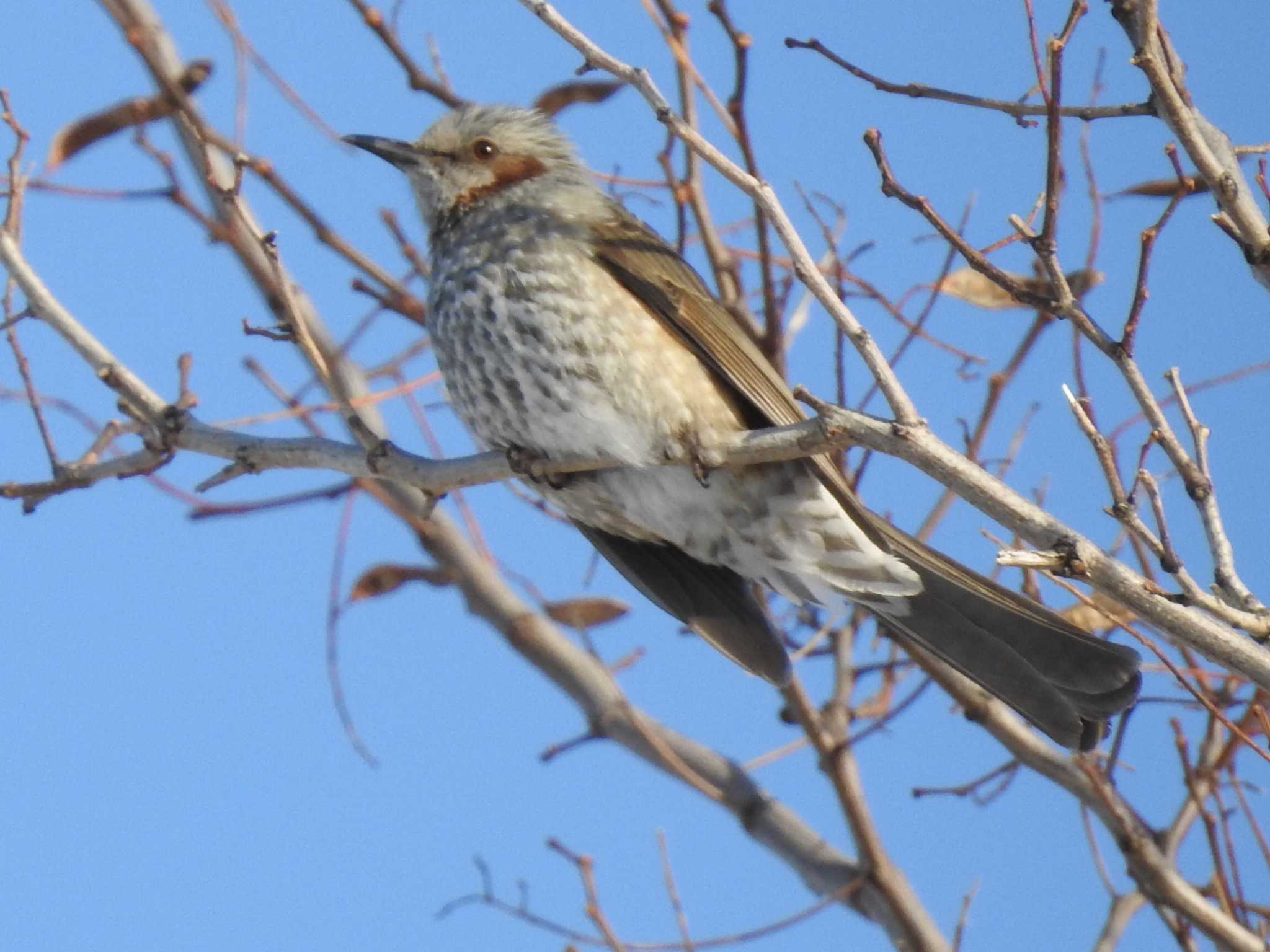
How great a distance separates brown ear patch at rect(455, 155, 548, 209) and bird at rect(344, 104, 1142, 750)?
0.13m

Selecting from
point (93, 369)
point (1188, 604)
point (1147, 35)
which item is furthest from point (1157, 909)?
point (93, 369)

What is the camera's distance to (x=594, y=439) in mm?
3594

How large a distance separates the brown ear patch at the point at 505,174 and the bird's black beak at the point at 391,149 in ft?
0.73

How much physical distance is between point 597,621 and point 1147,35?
2.70m

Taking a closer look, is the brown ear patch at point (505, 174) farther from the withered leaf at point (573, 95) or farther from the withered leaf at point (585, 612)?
the withered leaf at point (585, 612)

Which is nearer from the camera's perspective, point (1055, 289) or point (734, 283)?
point (1055, 289)

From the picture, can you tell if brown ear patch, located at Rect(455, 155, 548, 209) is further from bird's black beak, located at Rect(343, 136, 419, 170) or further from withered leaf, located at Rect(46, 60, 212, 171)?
withered leaf, located at Rect(46, 60, 212, 171)

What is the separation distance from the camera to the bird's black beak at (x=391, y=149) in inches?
177

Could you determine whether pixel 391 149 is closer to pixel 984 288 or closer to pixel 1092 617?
pixel 984 288

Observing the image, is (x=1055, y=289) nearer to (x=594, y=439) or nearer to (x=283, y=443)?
(x=594, y=439)

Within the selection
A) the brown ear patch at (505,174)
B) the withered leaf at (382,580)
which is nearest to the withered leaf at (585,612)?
the withered leaf at (382,580)

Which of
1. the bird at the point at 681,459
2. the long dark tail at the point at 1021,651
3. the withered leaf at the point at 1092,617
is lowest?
the long dark tail at the point at 1021,651

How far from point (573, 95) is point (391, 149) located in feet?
1.81

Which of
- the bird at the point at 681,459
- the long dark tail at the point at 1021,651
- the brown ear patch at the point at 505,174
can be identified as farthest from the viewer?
the brown ear patch at the point at 505,174
